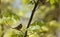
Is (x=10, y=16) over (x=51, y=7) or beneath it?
over

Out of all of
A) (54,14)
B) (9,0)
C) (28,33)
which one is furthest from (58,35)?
(28,33)

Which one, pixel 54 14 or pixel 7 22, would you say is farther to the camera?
pixel 54 14

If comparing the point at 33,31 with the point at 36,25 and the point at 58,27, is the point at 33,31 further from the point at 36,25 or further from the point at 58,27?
the point at 58,27

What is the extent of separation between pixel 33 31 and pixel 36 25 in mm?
27

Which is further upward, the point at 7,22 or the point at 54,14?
the point at 7,22

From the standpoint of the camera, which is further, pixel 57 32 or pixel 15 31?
pixel 57 32

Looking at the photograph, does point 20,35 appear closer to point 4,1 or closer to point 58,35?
point 58,35

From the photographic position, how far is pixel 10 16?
2.74 feet

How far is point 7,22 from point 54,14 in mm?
1462

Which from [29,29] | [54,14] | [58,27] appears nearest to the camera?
[29,29]

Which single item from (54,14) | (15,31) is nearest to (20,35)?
(15,31)

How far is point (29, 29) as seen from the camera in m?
0.75

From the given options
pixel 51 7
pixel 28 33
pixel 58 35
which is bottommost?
pixel 58 35

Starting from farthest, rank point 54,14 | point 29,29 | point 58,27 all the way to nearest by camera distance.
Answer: point 54,14 < point 58,27 < point 29,29
